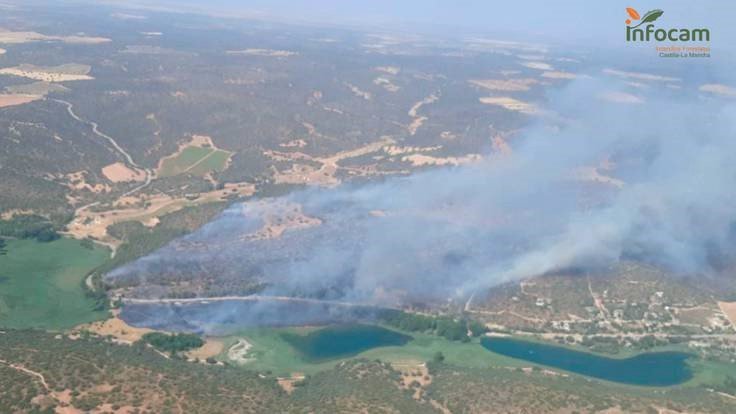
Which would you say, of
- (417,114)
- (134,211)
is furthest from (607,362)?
(417,114)

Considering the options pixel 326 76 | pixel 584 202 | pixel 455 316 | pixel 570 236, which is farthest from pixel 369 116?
pixel 455 316

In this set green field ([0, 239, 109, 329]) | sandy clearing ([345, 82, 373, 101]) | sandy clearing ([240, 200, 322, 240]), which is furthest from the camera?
sandy clearing ([345, 82, 373, 101])

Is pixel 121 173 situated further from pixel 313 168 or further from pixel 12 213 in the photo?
pixel 313 168

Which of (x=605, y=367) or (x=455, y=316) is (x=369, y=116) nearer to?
(x=455, y=316)

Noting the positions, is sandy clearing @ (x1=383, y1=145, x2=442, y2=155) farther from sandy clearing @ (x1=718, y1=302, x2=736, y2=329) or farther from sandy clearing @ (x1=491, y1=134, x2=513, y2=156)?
sandy clearing @ (x1=718, y1=302, x2=736, y2=329)

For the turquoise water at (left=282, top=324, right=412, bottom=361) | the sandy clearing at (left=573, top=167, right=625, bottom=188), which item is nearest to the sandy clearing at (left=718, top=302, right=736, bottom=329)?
the sandy clearing at (left=573, top=167, right=625, bottom=188)

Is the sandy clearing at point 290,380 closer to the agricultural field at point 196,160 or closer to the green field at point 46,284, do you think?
the green field at point 46,284
